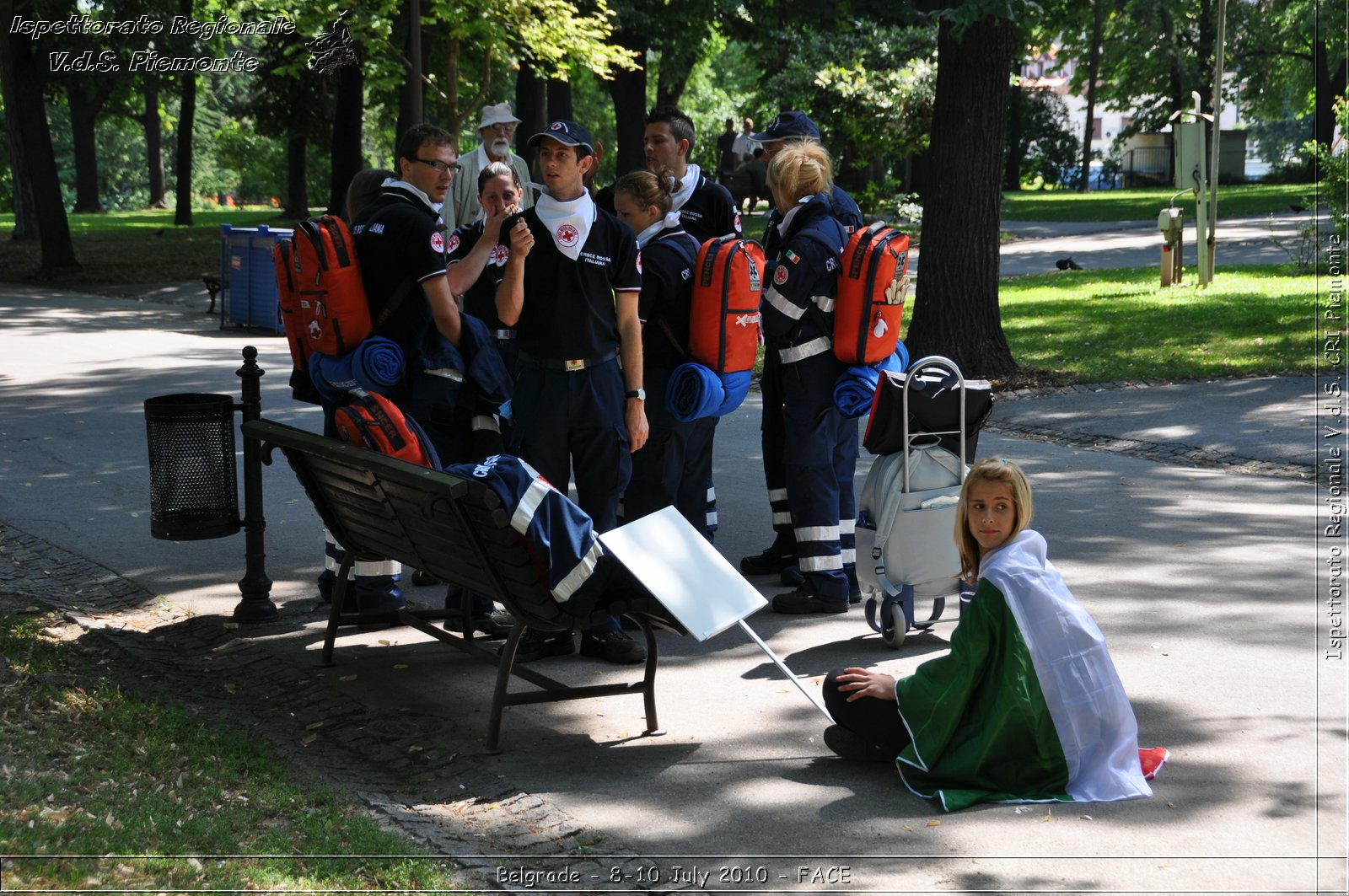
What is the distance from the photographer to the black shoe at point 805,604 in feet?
22.2

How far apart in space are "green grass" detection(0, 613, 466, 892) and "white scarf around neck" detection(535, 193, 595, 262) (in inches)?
91.4

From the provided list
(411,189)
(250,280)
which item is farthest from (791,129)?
(250,280)

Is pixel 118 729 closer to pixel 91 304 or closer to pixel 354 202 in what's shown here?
pixel 354 202

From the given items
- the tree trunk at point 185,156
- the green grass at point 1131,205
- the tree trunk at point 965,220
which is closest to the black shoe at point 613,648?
the tree trunk at point 965,220

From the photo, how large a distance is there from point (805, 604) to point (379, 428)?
230 centimetres

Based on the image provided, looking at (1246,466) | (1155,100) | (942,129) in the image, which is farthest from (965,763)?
(1155,100)

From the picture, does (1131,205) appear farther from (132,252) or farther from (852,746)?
(852,746)

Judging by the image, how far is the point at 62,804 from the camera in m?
4.24

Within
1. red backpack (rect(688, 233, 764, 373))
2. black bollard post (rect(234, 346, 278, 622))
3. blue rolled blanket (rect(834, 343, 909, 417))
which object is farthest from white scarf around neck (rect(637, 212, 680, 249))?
black bollard post (rect(234, 346, 278, 622))

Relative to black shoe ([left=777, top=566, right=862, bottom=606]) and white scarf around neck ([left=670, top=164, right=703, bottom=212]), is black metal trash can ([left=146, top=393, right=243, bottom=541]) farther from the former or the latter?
black shoe ([left=777, top=566, right=862, bottom=606])

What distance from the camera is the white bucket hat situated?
9320 millimetres

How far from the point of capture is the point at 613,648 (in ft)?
20.0

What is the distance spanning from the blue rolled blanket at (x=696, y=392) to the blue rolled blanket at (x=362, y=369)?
49.8 inches

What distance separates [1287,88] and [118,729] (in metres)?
61.3
